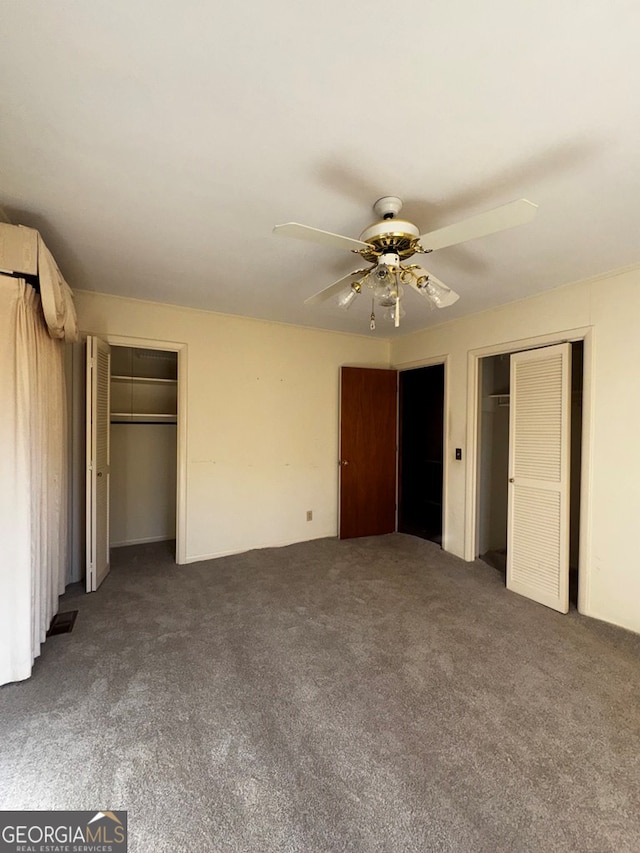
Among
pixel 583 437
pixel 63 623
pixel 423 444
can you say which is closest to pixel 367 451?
pixel 423 444

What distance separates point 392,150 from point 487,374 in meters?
2.95

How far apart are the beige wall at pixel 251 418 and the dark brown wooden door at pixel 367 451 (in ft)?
0.48

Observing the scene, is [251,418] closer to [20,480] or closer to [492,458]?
[20,480]

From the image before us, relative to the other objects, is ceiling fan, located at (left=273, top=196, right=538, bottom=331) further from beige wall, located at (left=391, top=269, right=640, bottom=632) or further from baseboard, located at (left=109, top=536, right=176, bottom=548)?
baseboard, located at (left=109, top=536, right=176, bottom=548)

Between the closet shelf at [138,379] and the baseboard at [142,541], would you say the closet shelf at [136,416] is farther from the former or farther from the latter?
the baseboard at [142,541]

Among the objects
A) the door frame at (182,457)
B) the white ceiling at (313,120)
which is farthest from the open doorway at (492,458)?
the door frame at (182,457)

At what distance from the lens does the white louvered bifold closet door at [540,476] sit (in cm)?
281

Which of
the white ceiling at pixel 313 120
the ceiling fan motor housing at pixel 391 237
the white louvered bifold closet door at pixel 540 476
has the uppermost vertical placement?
the white ceiling at pixel 313 120

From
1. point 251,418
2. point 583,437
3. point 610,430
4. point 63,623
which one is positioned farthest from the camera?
point 251,418

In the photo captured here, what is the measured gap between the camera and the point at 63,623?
8.14 ft

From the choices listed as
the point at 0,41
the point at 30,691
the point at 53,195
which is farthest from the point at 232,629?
the point at 0,41

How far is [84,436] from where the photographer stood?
3168mm

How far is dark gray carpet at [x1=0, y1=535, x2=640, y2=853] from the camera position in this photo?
1.27m

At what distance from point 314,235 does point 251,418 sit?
2600mm
